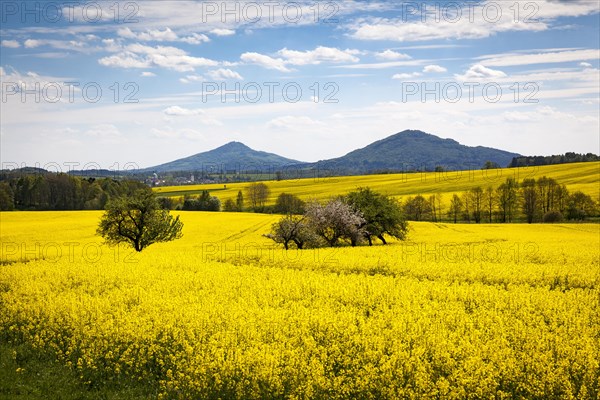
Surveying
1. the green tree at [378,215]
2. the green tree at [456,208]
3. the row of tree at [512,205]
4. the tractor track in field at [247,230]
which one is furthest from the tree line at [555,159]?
the green tree at [378,215]

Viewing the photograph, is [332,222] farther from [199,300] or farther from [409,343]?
[409,343]

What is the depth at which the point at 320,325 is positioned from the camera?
13484 mm

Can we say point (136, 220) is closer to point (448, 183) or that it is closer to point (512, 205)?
point (512, 205)

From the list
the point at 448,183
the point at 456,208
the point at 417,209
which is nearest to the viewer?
the point at 456,208

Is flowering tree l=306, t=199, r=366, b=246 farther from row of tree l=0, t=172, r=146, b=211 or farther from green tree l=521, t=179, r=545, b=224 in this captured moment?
row of tree l=0, t=172, r=146, b=211

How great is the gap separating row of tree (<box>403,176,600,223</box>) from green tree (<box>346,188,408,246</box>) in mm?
25478

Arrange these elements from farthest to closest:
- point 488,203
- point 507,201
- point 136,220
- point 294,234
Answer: point 488,203, point 507,201, point 294,234, point 136,220

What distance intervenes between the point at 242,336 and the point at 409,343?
14.6ft

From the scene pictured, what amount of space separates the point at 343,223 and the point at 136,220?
1575 centimetres

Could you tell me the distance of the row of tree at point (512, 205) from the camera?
64125mm

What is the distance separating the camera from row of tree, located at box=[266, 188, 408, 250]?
36.6 m

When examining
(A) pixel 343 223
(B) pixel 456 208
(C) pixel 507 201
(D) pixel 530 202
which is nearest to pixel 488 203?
(C) pixel 507 201

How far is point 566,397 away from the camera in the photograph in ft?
31.4

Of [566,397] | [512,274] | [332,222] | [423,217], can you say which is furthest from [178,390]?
[423,217]
